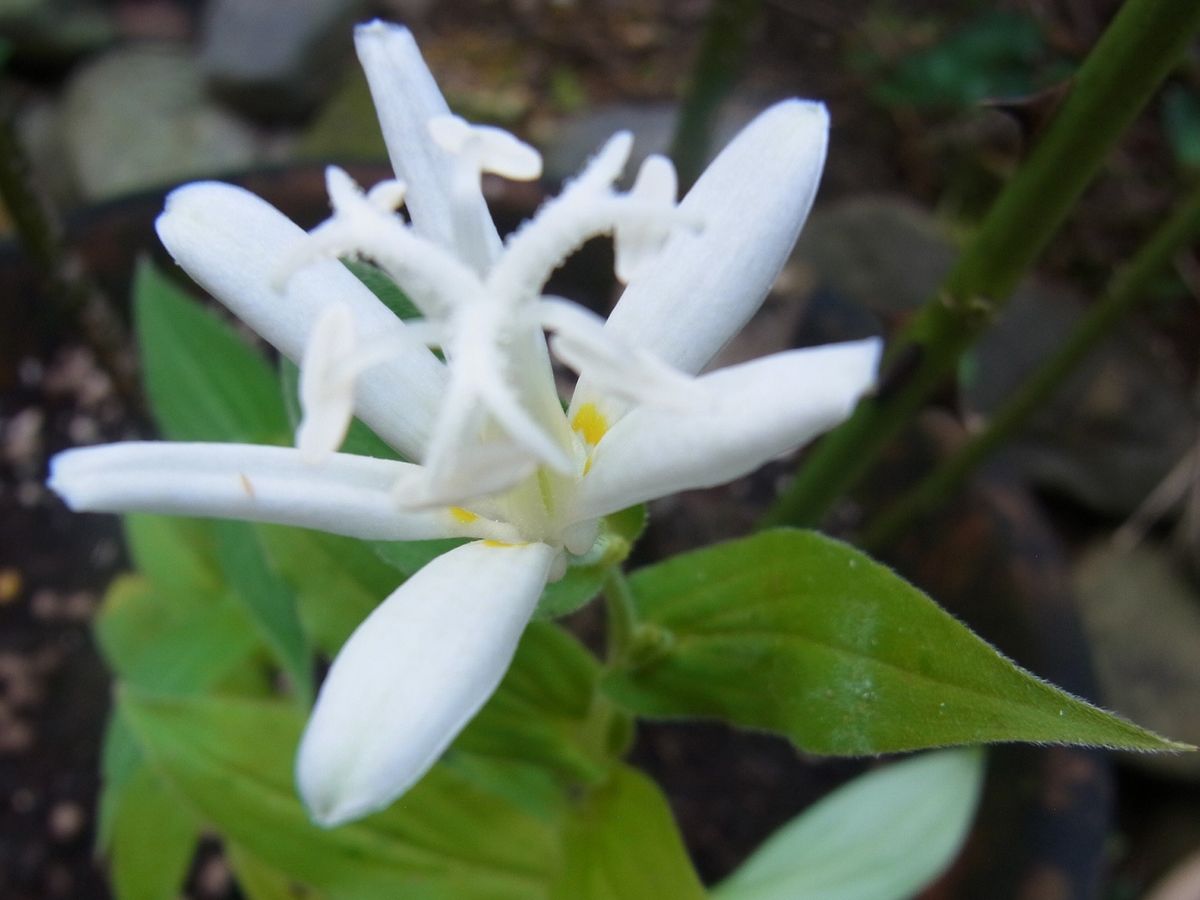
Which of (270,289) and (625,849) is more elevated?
(270,289)

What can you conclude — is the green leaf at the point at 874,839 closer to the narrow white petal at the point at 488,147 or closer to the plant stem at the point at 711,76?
the narrow white petal at the point at 488,147

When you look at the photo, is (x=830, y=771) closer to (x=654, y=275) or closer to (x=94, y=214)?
(x=654, y=275)

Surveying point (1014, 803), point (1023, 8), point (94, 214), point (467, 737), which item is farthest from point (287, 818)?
point (1023, 8)

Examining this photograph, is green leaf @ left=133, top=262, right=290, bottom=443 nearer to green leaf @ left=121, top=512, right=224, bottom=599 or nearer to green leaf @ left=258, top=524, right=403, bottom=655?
green leaf @ left=121, top=512, right=224, bottom=599

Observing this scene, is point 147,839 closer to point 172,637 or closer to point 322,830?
point 172,637

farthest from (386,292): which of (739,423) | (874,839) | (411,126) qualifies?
(874,839)

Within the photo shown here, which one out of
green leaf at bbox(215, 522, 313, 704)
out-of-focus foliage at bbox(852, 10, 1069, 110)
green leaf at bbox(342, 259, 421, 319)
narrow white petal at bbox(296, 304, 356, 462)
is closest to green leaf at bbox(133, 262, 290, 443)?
green leaf at bbox(215, 522, 313, 704)
